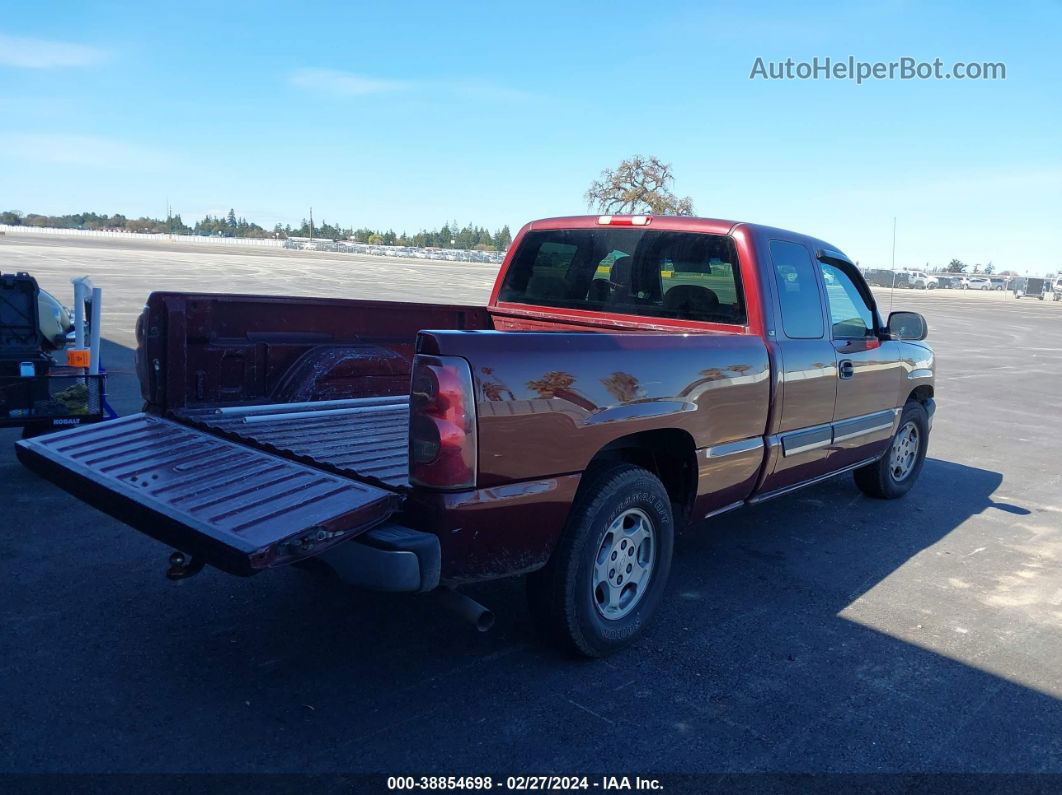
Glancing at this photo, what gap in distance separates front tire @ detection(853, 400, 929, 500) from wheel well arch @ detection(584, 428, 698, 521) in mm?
2834

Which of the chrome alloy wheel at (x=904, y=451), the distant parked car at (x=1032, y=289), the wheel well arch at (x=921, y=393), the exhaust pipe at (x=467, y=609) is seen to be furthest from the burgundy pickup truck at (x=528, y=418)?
the distant parked car at (x=1032, y=289)

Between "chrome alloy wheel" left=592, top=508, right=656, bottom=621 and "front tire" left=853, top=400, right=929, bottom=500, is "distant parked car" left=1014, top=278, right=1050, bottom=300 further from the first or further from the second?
"chrome alloy wheel" left=592, top=508, right=656, bottom=621

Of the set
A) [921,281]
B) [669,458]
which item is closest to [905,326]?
[669,458]

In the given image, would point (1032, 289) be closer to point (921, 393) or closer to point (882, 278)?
point (882, 278)

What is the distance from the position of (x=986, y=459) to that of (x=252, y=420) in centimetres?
748

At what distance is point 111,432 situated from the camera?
3932 mm

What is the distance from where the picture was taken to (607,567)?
3795mm

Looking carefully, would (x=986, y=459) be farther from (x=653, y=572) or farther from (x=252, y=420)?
(x=252, y=420)

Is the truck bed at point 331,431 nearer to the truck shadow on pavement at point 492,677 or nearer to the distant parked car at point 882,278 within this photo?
the truck shadow on pavement at point 492,677

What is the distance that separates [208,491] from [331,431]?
32.7 inches

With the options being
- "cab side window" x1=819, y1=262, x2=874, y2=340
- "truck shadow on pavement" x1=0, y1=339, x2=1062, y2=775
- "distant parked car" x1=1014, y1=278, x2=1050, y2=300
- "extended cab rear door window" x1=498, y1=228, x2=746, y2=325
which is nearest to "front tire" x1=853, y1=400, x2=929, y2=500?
"cab side window" x1=819, y1=262, x2=874, y2=340

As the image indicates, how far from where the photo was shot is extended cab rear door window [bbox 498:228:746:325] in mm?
4754

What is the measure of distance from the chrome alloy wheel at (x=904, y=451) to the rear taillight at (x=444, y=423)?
4546 millimetres

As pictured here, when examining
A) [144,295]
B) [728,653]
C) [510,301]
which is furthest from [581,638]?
[144,295]
